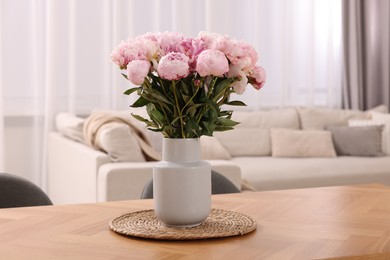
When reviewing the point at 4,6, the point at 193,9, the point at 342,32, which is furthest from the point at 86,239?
the point at 342,32

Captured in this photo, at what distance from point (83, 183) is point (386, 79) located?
3.45 meters

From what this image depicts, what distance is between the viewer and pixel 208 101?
186 centimetres

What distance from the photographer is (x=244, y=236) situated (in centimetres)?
186

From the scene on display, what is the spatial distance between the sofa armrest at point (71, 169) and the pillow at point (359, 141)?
212 centimetres

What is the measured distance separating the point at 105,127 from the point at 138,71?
8.88 feet

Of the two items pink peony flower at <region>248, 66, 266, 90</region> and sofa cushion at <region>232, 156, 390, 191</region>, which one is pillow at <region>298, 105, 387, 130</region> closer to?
sofa cushion at <region>232, 156, 390, 191</region>

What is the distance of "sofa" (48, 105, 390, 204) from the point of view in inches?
163

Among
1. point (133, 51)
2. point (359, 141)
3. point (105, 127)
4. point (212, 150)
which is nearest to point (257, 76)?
point (133, 51)

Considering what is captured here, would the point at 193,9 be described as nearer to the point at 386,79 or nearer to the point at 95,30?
the point at 95,30

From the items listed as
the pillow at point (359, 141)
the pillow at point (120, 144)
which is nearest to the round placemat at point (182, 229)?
the pillow at point (120, 144)

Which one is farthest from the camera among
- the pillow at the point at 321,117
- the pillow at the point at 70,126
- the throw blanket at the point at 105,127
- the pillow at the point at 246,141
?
the pillow at the point at 321,117

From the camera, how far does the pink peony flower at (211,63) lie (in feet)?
5.92

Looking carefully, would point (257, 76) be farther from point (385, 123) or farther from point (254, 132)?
point (385, 123)

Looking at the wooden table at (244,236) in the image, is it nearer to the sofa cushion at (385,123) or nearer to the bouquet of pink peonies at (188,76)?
the bouquet of pink peonies at (188,76)
